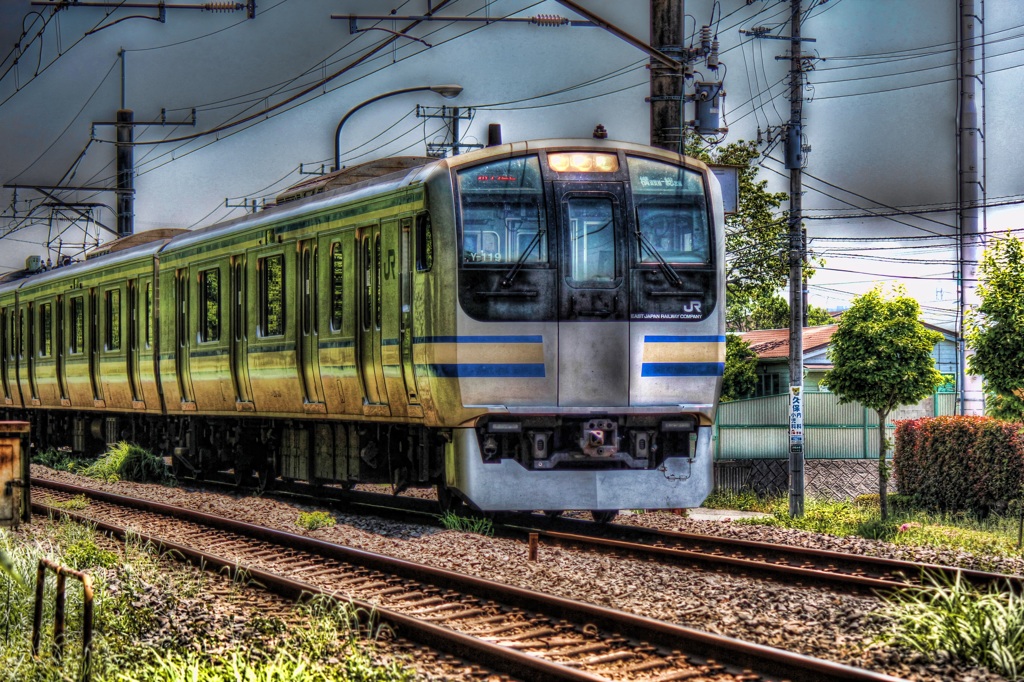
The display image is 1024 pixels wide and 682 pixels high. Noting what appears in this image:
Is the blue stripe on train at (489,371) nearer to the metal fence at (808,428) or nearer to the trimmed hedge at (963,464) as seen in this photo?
the trimmed hedge at (963,464)

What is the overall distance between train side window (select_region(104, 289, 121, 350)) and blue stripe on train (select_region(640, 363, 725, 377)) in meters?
11.8

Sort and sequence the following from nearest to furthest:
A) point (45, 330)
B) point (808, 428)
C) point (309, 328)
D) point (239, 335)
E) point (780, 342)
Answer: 1. point (309, 328)
2. point (239, 335)
3. point (45, 330)
4. point (808, 428)
5. point (780, 342)

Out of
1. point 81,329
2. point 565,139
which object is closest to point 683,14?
point 565,139

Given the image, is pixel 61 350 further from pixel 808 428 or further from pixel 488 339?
pixel 808 428

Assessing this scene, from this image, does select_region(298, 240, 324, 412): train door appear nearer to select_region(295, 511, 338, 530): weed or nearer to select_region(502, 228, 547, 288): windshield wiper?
select_region(295, 511, 338, 530): weed

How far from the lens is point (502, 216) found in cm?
1223

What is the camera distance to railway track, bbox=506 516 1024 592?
30.7ft

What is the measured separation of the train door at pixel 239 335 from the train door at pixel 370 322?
330cm

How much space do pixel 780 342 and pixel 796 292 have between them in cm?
2000

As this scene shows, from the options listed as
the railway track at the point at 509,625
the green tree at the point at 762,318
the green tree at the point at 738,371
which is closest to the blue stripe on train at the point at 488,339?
the railway track at the point at 509,625

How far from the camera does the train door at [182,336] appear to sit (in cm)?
1869

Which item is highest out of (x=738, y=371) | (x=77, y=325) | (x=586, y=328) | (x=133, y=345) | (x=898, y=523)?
(x=77, y=325)

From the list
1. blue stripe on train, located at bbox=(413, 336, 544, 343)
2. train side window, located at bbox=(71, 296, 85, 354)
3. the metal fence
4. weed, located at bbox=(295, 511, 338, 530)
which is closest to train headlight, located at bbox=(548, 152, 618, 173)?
blue stripe on train, located at bbox=(413, 336, 544, 343)

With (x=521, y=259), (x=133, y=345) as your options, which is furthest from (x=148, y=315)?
(x=521, y=259)
